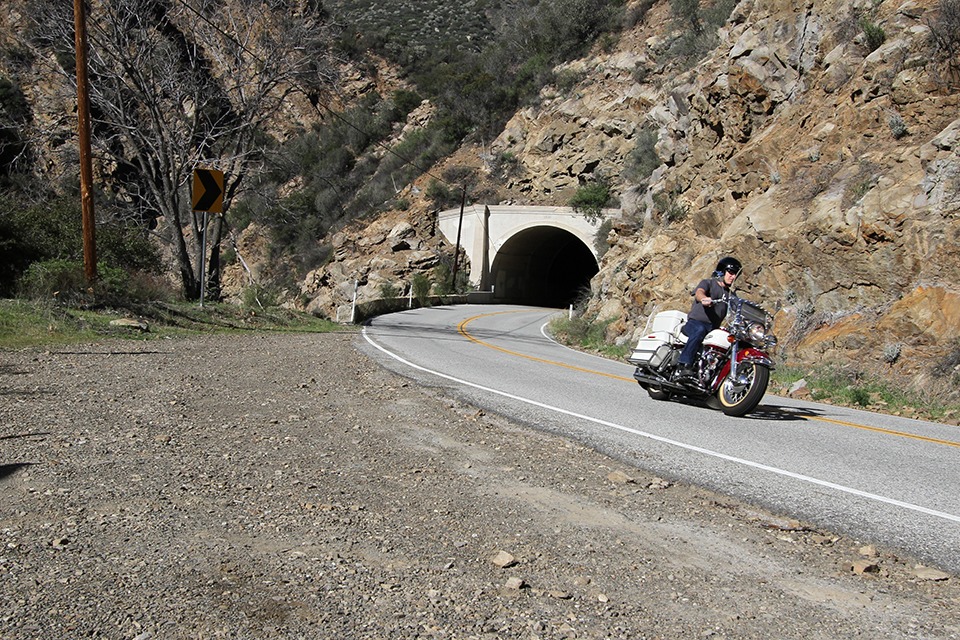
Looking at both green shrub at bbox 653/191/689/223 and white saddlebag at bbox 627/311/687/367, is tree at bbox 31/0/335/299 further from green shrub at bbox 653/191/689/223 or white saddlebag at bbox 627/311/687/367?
white saddlebag at bbox 627/311/687/367

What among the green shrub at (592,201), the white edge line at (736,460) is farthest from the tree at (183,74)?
the green shrub at (592,201)

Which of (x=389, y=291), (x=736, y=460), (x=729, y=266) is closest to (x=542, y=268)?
(x=389, y=291)

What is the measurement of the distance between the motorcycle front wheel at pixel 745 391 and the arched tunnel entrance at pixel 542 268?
41973 millimetres

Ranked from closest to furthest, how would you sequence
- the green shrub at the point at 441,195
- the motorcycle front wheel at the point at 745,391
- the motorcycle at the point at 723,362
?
the motorcycle front wheel at the point at 745,391 < the motorcycle at the point at 723,362 < the green shrub at the point at 441,195

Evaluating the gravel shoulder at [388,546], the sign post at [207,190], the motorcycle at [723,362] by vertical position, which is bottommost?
the gravel shoulder at [388,546]

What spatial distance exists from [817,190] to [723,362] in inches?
383

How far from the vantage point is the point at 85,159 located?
16453 millimetres

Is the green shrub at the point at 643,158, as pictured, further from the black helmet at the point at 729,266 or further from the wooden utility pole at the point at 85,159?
the black helmet at the point at 729,266

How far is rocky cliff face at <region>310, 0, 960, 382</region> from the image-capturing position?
13.6 metres

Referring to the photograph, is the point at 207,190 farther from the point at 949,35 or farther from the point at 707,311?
the point at 949,35

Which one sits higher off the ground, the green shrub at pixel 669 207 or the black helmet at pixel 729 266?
the green shrub at pixel 669 207

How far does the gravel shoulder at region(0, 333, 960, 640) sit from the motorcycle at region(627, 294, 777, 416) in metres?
2.84

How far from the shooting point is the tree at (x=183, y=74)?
2317cm

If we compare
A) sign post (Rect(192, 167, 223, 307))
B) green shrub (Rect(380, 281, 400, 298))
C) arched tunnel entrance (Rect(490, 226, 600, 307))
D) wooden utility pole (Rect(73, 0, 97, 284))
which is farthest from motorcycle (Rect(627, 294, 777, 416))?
arched tunnel entrance (Rect(490, 226, 600, 307))
